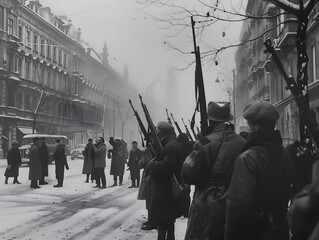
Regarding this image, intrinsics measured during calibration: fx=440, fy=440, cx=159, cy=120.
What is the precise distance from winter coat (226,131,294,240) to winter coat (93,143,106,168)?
38.3ft

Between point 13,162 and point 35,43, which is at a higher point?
point 35,43

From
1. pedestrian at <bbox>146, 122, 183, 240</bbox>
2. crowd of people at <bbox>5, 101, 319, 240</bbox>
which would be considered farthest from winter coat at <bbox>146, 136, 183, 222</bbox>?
crowd of people at <bbox>5, 101, 319, 240</bbox>

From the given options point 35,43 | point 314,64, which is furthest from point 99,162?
point 35,43

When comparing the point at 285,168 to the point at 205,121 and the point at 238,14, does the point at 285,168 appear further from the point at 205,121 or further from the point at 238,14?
the point at 238,14

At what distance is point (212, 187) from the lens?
134 inches

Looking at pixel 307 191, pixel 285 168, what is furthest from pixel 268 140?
pixel 307 191

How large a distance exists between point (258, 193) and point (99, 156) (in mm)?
11991

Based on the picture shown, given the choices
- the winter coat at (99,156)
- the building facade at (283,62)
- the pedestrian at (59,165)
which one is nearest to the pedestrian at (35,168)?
the pedestrian at (59,165)

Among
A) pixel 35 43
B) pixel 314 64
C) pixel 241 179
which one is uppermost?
pixel 35 43

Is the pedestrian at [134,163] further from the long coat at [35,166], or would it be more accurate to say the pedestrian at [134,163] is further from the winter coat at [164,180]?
the winter coat at [164,180]

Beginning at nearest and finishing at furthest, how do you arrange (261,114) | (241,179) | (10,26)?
(241,179)
(261,114)
(10,26)

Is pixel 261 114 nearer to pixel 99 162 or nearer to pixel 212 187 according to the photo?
pixel 212 187

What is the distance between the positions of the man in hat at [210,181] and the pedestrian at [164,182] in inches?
71.1

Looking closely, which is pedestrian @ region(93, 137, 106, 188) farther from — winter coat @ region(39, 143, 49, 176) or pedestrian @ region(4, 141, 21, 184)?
pedestrian @ region(4, 141, 21, 184)
